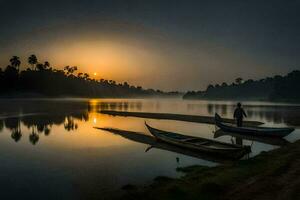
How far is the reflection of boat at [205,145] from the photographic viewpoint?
21127 mm

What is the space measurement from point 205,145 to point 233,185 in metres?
11.4

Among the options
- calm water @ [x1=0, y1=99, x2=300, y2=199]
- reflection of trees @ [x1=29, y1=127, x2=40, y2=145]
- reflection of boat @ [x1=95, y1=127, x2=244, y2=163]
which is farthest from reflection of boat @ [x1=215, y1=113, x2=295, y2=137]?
reflection of trees @ [x1=29, y1=127, x2=40, y2=145]

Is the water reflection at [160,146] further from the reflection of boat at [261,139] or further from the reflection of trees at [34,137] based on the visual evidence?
the reflection of trees at [34,137]

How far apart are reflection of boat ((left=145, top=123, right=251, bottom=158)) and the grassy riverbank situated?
13.1 feet

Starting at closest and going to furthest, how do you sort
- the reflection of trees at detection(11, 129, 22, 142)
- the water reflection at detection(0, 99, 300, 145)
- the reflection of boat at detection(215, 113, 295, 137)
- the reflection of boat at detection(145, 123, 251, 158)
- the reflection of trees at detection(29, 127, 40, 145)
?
the reflection of boat at detection(145, 123, 251, 158), the reflection of boat at detection(215, 113, 295, 137), the reflection of trees at detection(29, 127, 40, 145), the reflection of trees at detection(11, 129, 22, 142), the water reflection at detection(0, 99, 300, 145)

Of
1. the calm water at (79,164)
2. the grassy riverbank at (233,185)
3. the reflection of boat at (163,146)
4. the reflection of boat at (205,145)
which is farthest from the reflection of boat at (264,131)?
the grassy riverbank at (233,185)

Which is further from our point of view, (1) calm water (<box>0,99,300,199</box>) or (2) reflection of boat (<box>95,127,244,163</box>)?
(2) reflection of boat (<box>95,127,244,163</box>)

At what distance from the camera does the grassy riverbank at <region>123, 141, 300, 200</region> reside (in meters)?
11.2

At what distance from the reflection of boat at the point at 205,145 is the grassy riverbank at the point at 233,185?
4.00m

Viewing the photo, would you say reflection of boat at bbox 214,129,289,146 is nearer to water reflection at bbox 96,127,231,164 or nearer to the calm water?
the calm water

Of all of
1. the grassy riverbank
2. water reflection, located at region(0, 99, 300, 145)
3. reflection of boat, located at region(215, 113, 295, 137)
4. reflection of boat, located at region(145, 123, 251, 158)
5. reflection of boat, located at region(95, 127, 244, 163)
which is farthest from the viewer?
water reflection, located at region(0, 99, 300, 145)

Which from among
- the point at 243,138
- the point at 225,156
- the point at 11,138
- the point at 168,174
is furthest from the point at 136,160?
the point at 11,138

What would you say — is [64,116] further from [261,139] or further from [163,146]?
[261,139]

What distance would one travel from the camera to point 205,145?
964 inches
